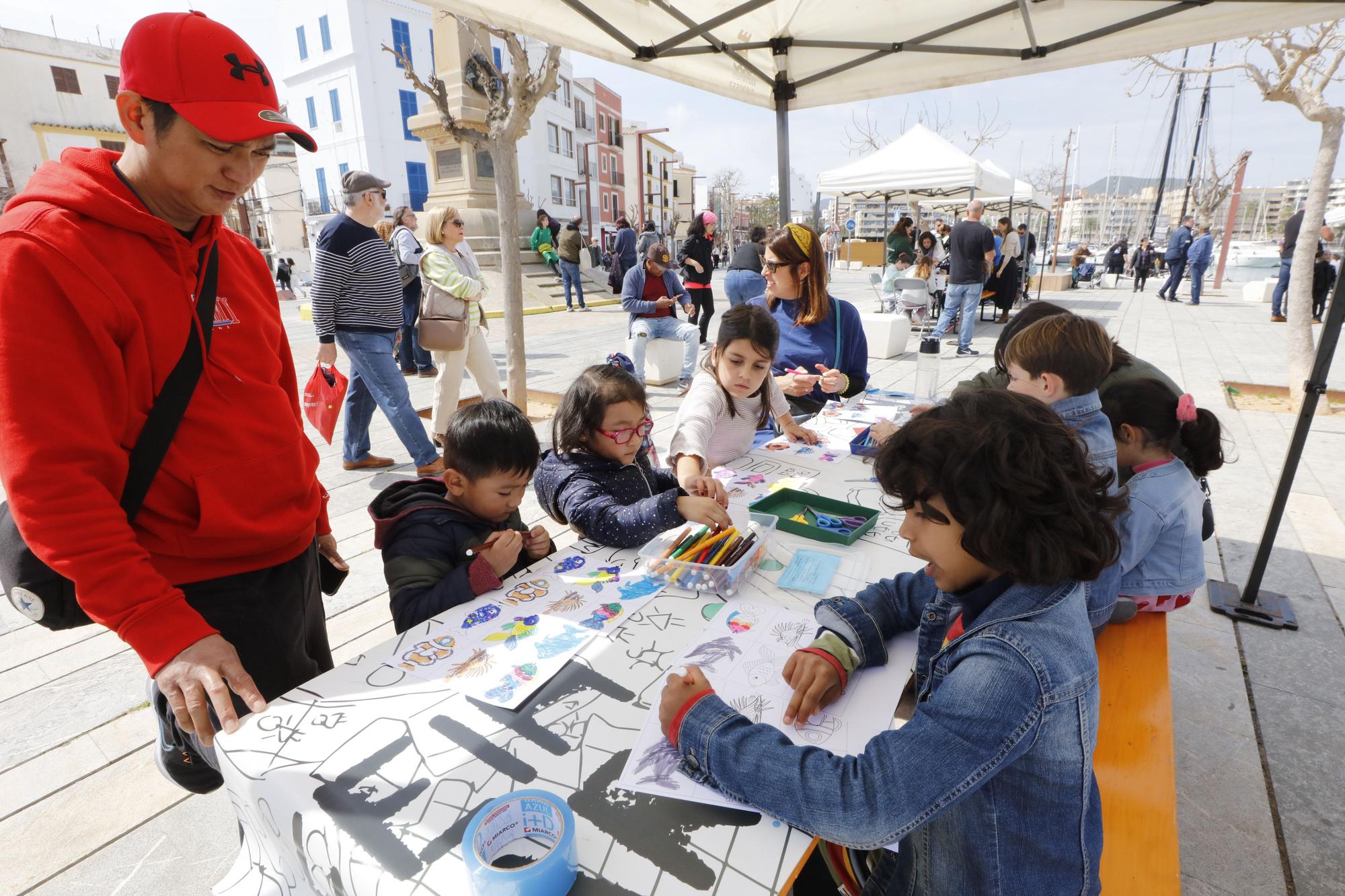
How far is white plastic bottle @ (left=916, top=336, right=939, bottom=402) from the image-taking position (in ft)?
10.5

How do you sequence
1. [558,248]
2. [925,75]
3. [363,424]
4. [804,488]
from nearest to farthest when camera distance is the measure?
[804,488]
[925,75]
[363,424]
[558,248]

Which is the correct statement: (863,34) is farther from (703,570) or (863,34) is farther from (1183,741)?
(1183,741)

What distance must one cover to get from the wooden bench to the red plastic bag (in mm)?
3334

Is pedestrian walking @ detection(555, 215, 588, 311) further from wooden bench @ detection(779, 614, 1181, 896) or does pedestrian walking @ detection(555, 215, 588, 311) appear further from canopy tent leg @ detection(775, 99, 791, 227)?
wooden bench @ detection(779, 614, 1181, 896)

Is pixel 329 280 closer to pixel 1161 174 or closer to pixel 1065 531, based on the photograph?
pixel 1065 531

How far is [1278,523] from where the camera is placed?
2.82 m

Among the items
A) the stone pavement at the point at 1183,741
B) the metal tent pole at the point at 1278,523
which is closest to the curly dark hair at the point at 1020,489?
the stone pavement at the point at 1183,741

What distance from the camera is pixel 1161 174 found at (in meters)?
24.3

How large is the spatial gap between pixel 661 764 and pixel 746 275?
19.8 feet

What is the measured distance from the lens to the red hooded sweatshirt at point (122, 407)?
1000 mm

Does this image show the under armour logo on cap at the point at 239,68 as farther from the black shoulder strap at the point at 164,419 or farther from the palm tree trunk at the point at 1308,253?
the palm tree trunk at the point at 1308,253

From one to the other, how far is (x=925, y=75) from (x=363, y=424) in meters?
4.12

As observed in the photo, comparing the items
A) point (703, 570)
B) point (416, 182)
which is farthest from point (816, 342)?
point (416, 182)

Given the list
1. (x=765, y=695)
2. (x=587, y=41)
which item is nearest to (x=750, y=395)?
(x=765, y=695)
